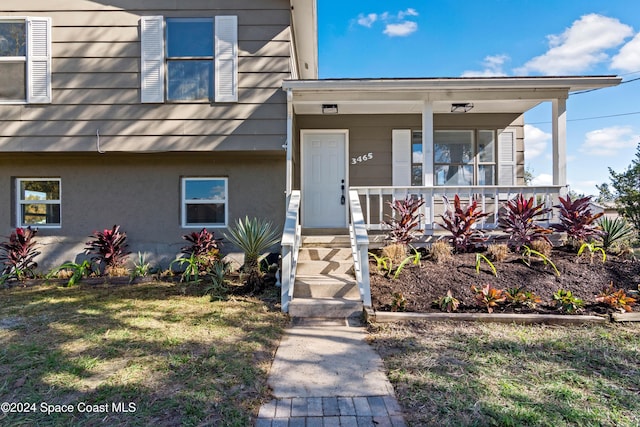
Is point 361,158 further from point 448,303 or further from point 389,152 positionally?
point 448,303

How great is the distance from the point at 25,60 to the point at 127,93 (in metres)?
1.79

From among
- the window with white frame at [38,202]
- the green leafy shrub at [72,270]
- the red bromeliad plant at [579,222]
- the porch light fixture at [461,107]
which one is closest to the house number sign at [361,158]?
the porch light fixture at [461,107]

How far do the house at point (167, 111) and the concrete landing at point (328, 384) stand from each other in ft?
7.87

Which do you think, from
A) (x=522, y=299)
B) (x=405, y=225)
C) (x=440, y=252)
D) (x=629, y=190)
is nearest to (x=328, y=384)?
(x=522, y=299)

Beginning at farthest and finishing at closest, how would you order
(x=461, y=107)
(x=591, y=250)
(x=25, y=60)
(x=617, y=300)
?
1. (x=461, y=107)
2. (x=25, y=60)
3. (x=591, y=250)
4. (x=617, y=300)

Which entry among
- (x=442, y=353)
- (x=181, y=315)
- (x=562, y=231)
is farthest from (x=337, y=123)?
(x=442, y=353)

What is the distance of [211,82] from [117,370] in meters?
4.84

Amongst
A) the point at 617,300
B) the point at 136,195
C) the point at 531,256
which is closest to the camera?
the point at 617,300

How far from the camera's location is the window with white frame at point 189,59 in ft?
19.4

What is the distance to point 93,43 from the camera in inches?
234

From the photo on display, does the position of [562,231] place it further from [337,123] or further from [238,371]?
[238,371]

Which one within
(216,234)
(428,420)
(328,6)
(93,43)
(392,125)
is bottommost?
(428,420)

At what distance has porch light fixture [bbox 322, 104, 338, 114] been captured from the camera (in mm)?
6723

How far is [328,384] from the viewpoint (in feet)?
8.18
